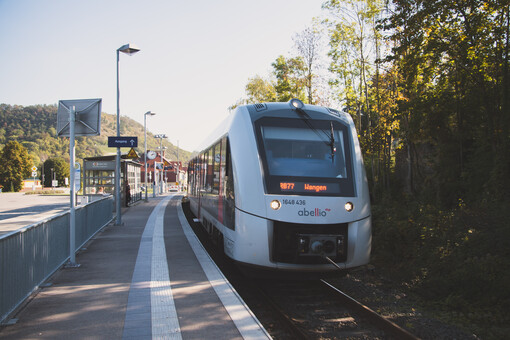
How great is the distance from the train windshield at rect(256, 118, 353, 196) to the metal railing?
359 centimetres

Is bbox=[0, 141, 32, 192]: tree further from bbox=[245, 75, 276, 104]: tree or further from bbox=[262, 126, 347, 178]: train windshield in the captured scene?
bbox=[262, 126, 347, 178]: train windshield

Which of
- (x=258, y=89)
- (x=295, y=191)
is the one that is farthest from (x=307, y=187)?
(x=258, y=89)

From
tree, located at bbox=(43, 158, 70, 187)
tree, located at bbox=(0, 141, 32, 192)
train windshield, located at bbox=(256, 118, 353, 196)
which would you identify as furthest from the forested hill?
train windshield, located at bbox=(256, 118, 353, 196)

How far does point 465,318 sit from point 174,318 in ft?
13.3

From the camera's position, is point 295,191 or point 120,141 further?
point 120,141

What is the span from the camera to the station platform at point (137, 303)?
16.3 ft

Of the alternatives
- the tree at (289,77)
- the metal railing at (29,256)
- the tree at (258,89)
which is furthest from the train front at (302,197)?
the tree at (258,89)

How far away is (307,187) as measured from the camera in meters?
7.05

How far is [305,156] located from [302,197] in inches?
34.4

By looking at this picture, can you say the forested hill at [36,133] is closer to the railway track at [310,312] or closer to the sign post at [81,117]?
the sign post at [81,117]

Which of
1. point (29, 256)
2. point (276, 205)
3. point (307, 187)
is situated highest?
point (307, 187)

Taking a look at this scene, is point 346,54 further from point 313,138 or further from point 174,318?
point 174,318

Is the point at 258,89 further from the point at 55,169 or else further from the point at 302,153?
the point at 55,169

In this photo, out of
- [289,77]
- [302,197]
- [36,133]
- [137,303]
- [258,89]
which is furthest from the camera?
[36,133]
